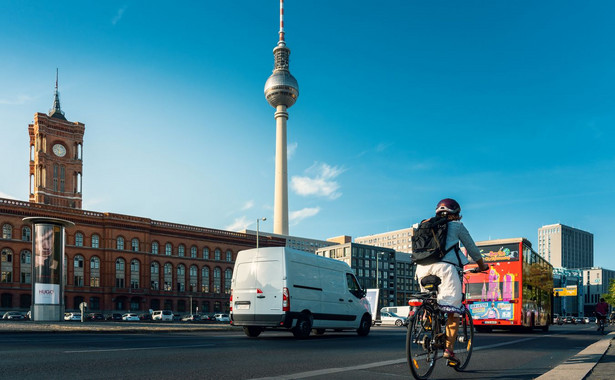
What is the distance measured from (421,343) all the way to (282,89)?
122 metres

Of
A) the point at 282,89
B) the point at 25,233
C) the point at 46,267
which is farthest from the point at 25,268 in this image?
the point at 282,89

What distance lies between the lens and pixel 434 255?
228 inches

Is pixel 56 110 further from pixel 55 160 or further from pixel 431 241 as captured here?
pixel 431 241

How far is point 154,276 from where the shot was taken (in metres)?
77.4

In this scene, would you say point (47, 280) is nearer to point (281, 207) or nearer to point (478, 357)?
point (478, 357)

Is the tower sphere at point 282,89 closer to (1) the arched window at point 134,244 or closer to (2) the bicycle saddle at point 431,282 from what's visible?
(1) the arched window at point 134,244

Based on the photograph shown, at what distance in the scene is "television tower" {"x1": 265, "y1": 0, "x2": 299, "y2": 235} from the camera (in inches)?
4734

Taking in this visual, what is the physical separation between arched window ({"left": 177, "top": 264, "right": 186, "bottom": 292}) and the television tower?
134 ft

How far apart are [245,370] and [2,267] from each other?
67568 mm

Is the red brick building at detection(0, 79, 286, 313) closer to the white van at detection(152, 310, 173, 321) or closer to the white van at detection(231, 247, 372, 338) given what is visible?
the white van at detection(152, 310, 173, 321)

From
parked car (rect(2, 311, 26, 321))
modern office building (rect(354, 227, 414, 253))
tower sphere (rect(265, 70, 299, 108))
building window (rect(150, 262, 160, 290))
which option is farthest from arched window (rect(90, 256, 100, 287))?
modern office building (rect(354, 227, 414, 253))

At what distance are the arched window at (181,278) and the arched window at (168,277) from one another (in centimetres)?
117

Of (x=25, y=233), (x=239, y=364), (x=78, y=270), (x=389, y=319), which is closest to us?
(x=239, y=364)

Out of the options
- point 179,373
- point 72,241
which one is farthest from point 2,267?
point 179,373
